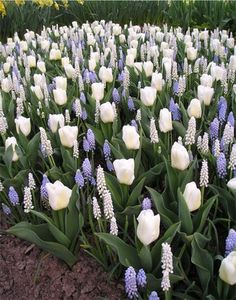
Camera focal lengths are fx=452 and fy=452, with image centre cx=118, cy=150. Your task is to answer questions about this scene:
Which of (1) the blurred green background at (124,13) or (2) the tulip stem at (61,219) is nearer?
(2) the tulip stem at (61,219)

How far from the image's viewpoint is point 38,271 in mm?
1800

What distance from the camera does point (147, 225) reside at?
140cm

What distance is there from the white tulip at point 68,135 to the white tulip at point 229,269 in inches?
36.0

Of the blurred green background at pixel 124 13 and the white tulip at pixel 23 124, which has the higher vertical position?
the blurred green background at pixel 124 13

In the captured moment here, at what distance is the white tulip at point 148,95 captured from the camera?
2295mm

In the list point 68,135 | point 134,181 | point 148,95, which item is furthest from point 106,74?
point 134,181

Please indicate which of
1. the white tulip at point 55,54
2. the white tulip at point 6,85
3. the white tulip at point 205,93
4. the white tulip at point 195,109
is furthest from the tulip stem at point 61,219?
the white tulip at point 55,54

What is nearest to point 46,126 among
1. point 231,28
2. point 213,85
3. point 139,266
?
point 213,85

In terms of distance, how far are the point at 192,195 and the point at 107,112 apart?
753mm

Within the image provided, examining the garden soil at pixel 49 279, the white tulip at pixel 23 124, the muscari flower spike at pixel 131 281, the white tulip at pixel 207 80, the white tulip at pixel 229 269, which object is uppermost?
the white tulip at pixel 207 80

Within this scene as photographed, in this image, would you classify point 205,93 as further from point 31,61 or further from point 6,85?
point 31,61

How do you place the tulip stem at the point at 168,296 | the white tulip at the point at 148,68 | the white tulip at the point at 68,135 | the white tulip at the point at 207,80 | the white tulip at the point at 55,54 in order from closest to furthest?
the tulip stem at the point at 168,296 → the white tulip at the point at 68,135 → the white tulip at the point at 207,80 → the white tulip at the point at 148,68 → the white tulip at the point at 55,54

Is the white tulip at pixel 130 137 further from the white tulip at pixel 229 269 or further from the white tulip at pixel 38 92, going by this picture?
the white tulip at pixel 38 92

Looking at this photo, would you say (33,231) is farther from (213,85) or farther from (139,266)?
(213,85)
